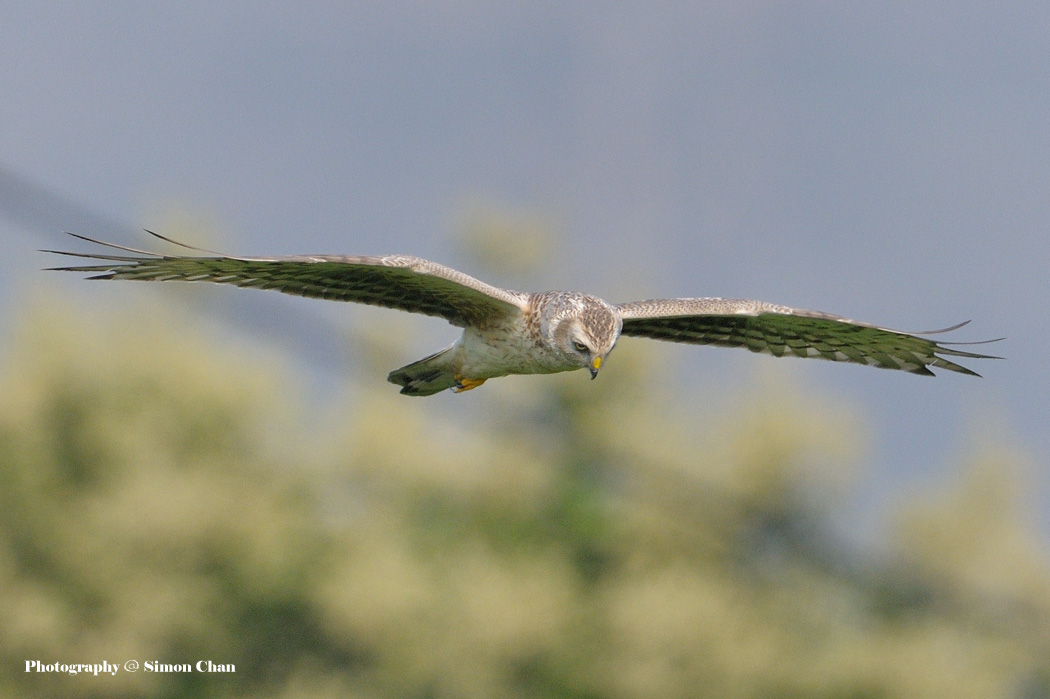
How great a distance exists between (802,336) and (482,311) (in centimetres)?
205

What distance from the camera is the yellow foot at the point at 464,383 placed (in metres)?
6.62

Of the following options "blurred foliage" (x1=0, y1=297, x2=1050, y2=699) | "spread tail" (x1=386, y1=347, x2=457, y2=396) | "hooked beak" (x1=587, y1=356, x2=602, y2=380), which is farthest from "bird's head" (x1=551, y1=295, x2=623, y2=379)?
"blurred foliage" (x1=0, y1=297, x2=1050, y2=699)

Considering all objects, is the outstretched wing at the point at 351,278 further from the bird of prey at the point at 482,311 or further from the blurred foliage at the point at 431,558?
the blurred foliage at the point at 431,558

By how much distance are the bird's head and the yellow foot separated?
1.98ft

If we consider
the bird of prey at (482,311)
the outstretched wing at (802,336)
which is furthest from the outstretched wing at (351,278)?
the outstretched wing at (802,336)

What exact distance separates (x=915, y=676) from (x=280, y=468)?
38.0ft

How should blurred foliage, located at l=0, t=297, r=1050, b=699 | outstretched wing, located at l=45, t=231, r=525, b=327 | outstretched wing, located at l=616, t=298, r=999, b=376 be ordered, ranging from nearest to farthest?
1. outstretched wing, located at l=45, t=231, r=525, b=327
2. outstretched wing, located at l=616, t=298, r=999, b=376
3. blurred foliage, located at l=0, t=297, r=1050, b=699

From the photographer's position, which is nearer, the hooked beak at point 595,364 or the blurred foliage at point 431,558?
the hooked beak at point 595,364

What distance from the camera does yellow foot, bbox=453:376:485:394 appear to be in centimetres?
662

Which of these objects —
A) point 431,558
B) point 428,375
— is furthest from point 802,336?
point 431,558

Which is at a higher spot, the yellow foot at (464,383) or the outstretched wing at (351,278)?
the outstretched wing at (351,278)

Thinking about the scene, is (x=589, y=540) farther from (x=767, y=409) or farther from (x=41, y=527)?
(x=41, y=527)

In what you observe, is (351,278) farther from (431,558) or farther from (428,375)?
(431,558)

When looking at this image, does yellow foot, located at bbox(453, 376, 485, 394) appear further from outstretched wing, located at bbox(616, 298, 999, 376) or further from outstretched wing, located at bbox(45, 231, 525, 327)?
outstretched wing, located at bbox(616, 298, 999, 376)
